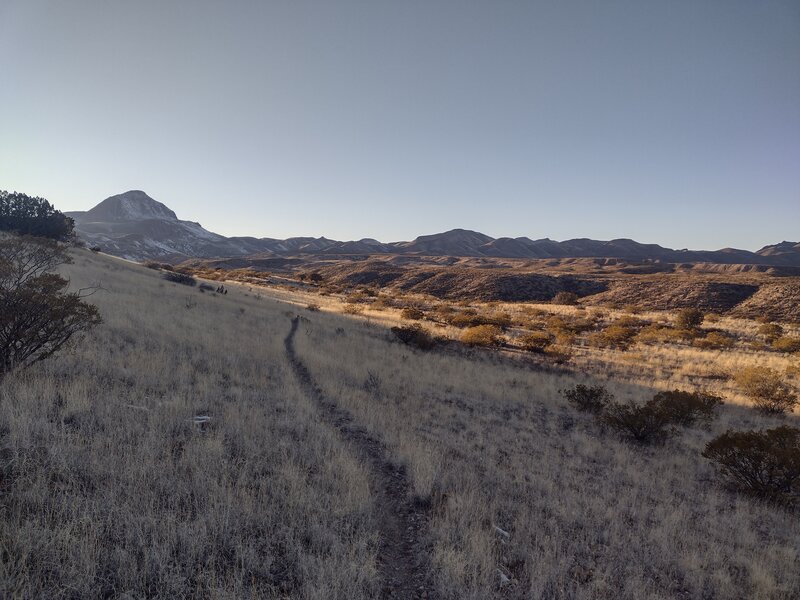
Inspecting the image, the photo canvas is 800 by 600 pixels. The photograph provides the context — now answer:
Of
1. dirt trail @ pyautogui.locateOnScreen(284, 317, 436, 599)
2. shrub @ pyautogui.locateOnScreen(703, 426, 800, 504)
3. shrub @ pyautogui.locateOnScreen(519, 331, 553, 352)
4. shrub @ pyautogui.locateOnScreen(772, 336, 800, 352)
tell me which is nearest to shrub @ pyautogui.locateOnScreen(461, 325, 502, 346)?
shrub @ pyautogui.locateOnScreen(519, 331, 553, 352)

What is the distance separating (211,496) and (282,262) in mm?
129249

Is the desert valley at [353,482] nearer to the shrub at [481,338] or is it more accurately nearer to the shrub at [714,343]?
the shrub at [481,338]

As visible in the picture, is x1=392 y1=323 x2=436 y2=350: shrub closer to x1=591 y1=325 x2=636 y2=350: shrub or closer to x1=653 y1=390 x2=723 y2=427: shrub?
x1=653 y1=390 x2=723 y2=427: shrub

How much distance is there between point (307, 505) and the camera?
471 centimetres

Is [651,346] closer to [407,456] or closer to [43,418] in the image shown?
[407,456]

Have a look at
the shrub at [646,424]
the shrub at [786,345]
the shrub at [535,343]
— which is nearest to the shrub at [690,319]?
the shrub at [786,345]

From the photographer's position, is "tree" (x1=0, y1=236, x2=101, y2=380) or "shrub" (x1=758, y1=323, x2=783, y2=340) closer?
"tree" (x1=0, y1=236, x2=101, y2=380)

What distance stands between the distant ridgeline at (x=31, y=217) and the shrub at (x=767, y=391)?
51.4 m

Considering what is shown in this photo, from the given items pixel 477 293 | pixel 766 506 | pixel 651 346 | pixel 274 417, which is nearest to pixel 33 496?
pixel 274 417

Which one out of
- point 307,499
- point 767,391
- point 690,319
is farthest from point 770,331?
point 307,499

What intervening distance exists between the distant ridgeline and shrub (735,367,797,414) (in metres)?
51.4

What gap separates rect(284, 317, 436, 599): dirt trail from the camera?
4062 mm

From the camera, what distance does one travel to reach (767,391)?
13805 millimetres

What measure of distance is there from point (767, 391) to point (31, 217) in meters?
55.5
